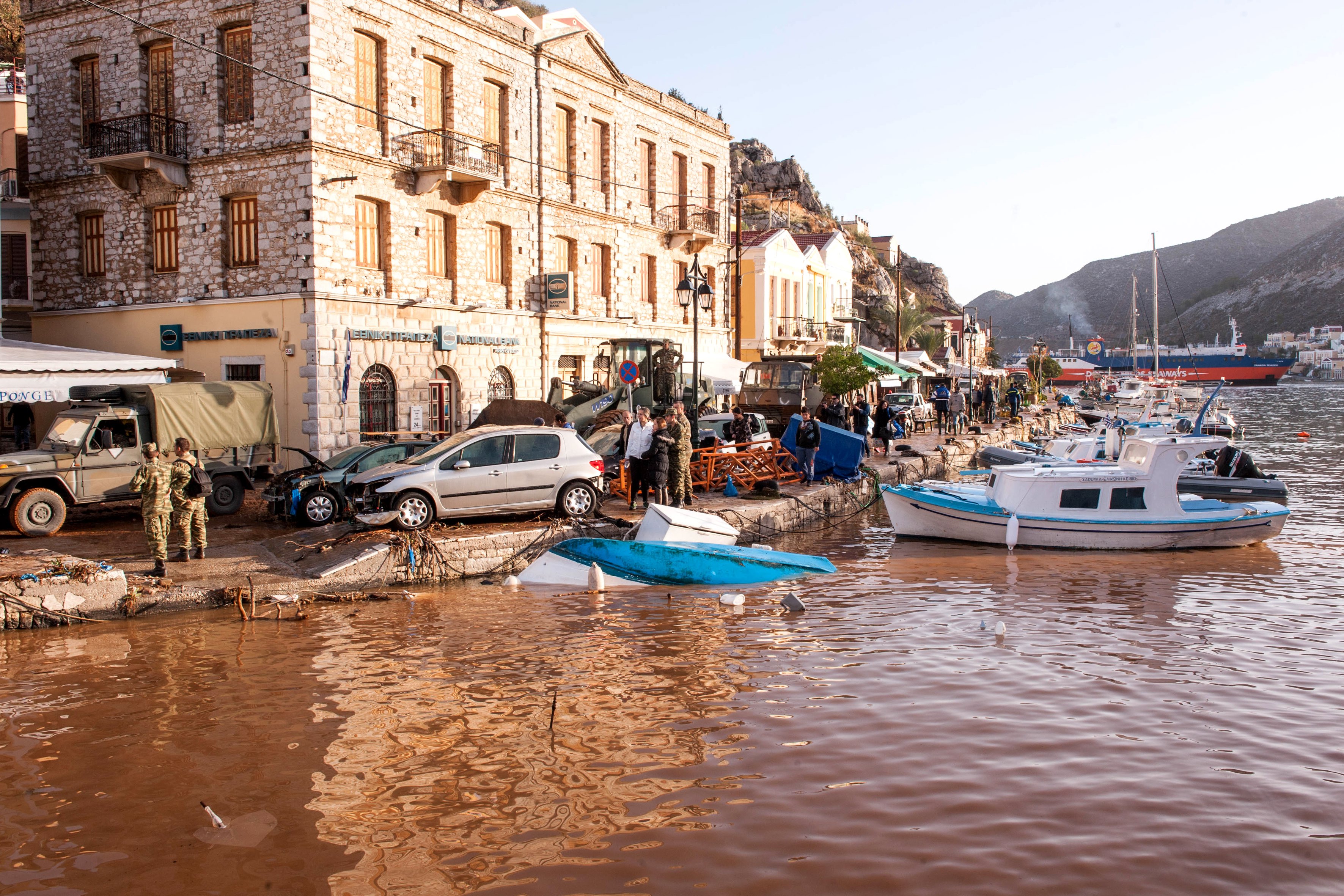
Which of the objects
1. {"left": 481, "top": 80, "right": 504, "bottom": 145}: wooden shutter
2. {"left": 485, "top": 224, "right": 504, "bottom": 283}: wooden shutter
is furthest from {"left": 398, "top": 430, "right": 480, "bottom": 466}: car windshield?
{"left": 481, "top": 80, "right": 504, "bottom": 145}: wooden shutter

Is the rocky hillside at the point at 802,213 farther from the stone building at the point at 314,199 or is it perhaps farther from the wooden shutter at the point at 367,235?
the wooden shutter at the point at 367,235

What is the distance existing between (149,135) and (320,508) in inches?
509

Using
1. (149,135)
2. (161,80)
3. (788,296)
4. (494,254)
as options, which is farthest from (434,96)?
(788,296)

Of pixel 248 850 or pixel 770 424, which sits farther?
pixel 770 424

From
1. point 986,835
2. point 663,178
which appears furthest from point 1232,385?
point 986,835

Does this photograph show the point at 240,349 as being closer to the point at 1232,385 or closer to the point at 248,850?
the point at 248,850

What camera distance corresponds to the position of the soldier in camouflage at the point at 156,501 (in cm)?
1219

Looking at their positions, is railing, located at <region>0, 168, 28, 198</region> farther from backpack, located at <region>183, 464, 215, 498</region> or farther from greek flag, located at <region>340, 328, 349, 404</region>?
backpack, located at <region>183, 464, 215, 498</region>

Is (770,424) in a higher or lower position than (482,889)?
higher

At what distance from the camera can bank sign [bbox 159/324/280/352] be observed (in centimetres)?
2272

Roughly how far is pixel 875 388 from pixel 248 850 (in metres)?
49.8

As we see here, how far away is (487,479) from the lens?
15.2 metres

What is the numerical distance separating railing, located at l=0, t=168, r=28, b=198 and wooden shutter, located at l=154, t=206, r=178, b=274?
499 cm

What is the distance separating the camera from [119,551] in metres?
13.9
